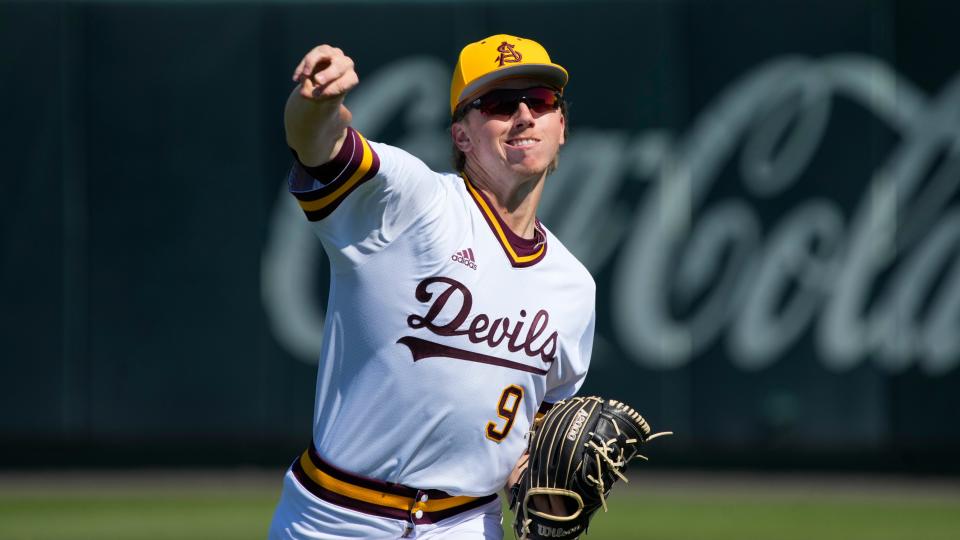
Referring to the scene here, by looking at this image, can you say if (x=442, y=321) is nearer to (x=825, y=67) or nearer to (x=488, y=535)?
(x=488, y=535)

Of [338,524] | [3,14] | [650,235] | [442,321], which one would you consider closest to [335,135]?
[442,321]

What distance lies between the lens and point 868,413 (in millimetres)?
10031

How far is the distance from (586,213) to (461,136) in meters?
7.01

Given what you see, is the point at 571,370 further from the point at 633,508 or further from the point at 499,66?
the point at 633,508

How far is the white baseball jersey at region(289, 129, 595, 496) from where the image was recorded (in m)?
3.04

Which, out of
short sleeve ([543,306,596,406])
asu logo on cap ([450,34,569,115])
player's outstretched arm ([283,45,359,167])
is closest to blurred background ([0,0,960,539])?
short sleeve ([543,306,596,406])

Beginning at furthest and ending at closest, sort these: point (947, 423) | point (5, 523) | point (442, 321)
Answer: point (947, 423) → point (5, 523) → point (442, 321)

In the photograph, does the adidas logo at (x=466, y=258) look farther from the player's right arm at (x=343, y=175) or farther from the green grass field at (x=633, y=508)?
the green grass field at (x=633, y=508)

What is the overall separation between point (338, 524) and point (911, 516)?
6477 millimetres

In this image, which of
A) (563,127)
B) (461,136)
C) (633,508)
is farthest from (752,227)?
(461,136)

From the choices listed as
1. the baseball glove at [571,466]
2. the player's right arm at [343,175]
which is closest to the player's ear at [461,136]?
the player's right arm at [343,175]

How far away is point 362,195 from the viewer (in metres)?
2.91

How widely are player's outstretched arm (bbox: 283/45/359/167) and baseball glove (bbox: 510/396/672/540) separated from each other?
92cm

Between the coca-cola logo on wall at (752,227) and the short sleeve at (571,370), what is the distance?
22.0 ft
